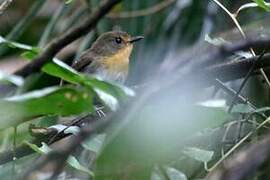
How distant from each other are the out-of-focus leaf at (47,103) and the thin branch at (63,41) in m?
0.10

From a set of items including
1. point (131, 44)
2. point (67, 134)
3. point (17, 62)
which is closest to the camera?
point (67, 134)

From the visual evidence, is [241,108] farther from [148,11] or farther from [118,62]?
[118,62]

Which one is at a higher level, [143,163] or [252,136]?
[143,163]

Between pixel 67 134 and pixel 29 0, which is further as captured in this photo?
pixel 29 0

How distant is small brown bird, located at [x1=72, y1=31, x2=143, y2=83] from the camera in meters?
4.17

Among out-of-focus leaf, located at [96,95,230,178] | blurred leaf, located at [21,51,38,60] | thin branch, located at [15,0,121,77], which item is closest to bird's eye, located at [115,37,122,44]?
out-of-focus leaf, located at [96,95,230,178]

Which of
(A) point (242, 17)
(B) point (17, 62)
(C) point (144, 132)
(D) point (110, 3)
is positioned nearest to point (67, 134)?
(C) point (144, 132)

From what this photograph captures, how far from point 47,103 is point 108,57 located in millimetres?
3390

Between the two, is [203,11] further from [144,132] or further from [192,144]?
[144,132]

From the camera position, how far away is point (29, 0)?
5504 mm

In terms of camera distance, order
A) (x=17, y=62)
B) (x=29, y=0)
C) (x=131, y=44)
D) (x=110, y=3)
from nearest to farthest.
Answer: (x=110, y=3), (x=131, y=44), (x=17, y=62), (x=29, y=0)

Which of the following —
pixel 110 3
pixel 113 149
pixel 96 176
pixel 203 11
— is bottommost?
pixel 203 11

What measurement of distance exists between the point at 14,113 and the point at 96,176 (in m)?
0.25

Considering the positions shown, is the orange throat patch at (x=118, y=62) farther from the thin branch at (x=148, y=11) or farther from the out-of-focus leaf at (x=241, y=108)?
the out-of-focus leaf at (x=241, y=108)
